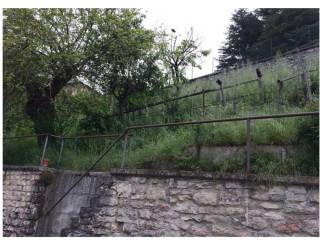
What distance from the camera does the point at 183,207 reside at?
5.80 m

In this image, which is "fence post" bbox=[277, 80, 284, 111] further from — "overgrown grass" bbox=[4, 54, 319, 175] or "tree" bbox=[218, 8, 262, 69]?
"tree" bbox=[218, 8, 262, 69]

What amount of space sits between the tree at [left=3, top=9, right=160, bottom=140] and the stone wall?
2939 millimetres

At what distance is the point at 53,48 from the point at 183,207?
5402mm

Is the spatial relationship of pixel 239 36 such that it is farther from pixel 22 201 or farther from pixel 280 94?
pixel 22 201

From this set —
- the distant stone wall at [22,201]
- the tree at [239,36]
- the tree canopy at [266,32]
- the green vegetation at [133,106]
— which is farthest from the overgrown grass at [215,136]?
the tree at [239,36]

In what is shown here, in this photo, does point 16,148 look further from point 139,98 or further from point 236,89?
point 236,89

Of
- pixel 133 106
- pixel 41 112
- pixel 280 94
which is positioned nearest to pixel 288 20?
pixel 133 106

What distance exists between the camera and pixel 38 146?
10570 mm

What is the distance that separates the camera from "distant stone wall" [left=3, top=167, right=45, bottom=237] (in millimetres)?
7910

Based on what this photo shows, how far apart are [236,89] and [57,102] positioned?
5.25 metres

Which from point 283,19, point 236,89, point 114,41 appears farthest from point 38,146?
point 283,19

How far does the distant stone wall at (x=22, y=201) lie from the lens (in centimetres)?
791

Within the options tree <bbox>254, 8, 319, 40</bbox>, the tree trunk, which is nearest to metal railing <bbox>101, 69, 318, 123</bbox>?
the tree trunk

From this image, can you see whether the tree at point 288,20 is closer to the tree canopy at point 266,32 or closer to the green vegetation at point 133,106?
the tree canopy at point 266,32
